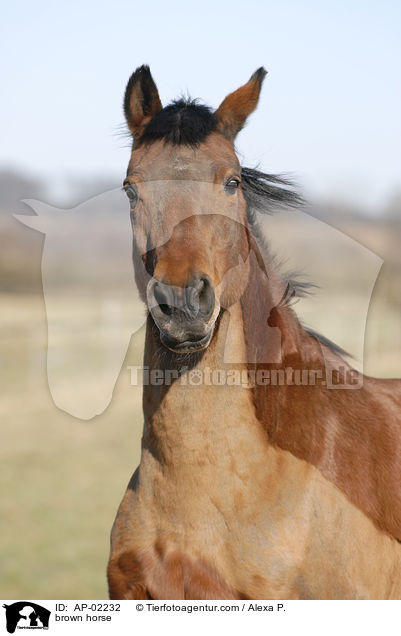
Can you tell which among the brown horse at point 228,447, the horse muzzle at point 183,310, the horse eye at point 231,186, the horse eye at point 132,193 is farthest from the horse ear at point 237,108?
the horse muzzle at point 183,310

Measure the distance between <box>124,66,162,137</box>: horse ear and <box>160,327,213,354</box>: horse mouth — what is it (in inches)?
54.2

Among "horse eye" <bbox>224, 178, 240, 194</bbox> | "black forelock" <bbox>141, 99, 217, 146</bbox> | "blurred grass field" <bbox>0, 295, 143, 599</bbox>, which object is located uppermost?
"black forelock" <bbox>141, 99, 217, 146</bbox>

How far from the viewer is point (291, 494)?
3246 mm

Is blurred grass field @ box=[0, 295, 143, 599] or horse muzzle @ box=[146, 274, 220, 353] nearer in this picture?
horse muzzle @ box=[146, 274, 220, 353]

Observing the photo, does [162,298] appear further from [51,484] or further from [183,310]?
[51,484]

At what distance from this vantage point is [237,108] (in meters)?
3.54

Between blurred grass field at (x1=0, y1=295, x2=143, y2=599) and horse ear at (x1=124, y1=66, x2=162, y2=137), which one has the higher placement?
horse ear at (x1=124, y1=66, x2=162, y2=137)

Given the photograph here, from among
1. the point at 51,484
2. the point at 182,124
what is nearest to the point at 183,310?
the point at 182,124

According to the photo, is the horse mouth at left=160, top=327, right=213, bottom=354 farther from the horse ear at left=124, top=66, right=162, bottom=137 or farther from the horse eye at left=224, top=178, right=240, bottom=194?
the horse ear at left=124, top=66, right=162, bottom=137

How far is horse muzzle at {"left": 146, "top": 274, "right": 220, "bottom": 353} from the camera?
2.76 meters

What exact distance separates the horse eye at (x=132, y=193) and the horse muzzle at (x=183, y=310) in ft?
2.23
